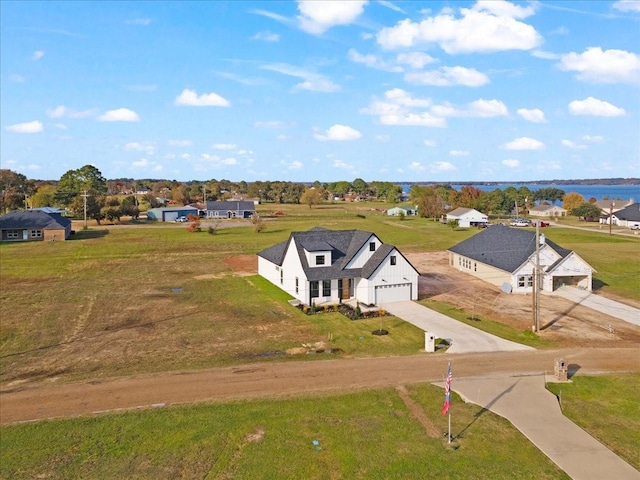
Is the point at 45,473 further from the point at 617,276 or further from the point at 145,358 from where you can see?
the point at 617,276

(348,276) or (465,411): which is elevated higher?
(348,276)

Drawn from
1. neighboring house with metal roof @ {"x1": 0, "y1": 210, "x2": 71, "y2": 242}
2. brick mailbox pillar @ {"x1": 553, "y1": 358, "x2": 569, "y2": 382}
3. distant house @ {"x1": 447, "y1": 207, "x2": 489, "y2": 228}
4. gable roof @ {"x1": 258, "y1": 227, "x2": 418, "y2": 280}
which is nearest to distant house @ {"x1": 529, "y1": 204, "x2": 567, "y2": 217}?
distant house @ {"x1": 447, "y1": 207, "x2": 489, "y2": 228}

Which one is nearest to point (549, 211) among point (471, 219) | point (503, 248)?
point (471, 219)

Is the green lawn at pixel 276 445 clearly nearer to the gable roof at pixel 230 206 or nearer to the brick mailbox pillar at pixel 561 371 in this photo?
the brick mailbox pillar at pixel 561 371

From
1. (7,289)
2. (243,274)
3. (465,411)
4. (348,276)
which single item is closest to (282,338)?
(348,276)

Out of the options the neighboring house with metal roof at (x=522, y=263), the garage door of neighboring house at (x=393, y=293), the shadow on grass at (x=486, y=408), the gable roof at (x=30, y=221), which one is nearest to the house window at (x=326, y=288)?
the garage door of neighboring house at (x=393, y=293)

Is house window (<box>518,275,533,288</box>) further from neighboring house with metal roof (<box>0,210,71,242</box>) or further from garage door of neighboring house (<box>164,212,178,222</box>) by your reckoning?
garage door of neighboring house (<box>164,212,178,222</box>)
